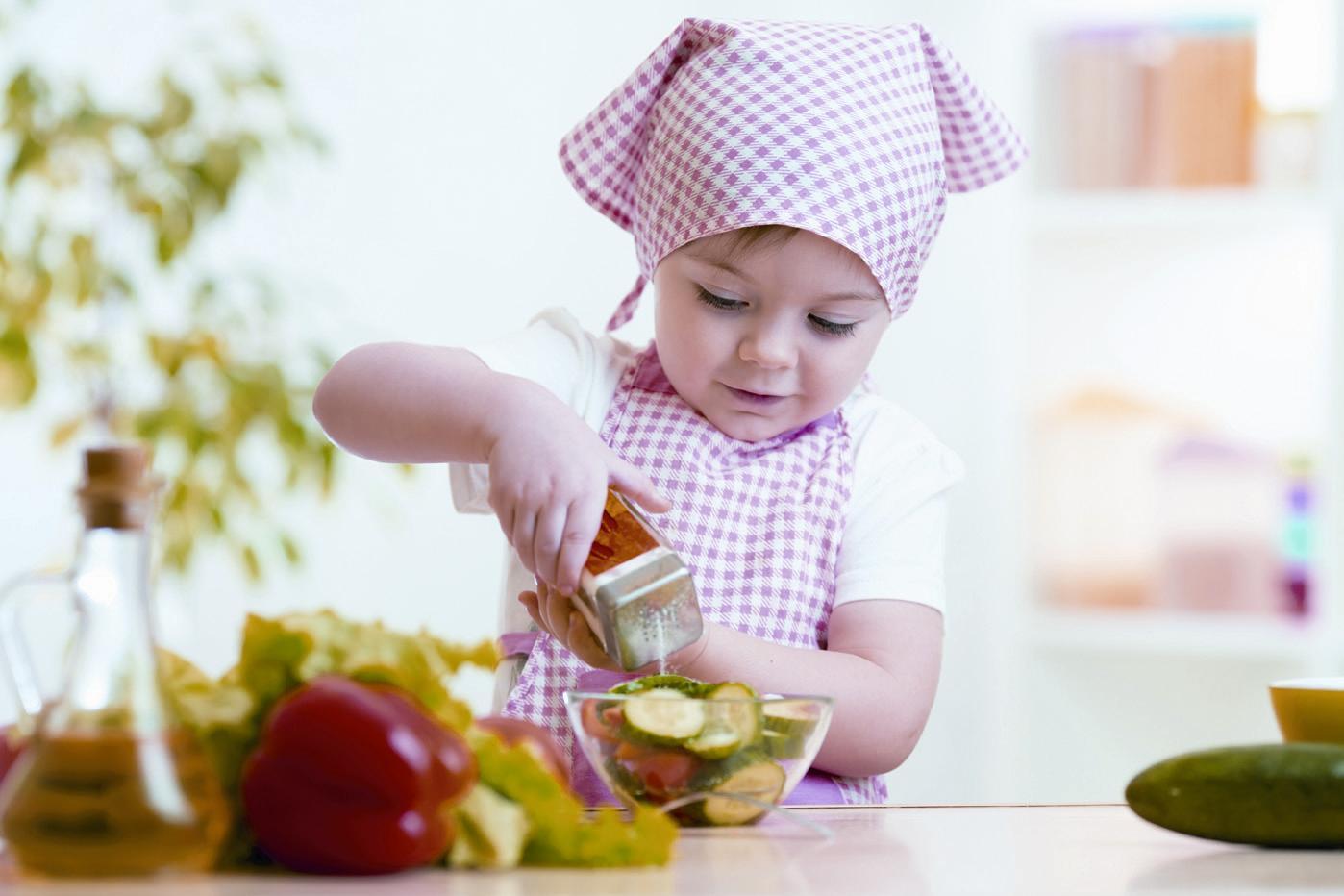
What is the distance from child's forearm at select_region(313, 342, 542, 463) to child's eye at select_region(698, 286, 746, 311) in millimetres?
170

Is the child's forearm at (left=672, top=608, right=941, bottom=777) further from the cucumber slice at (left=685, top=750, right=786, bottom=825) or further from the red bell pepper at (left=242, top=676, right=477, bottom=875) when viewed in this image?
the red bell pepper at (left=242, top=676, right=477, bottom=875)

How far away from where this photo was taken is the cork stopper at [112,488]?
1.90ft

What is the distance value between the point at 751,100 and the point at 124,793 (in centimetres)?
76

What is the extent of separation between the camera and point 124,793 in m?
0.56

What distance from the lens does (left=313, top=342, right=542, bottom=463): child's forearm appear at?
0.98 meters

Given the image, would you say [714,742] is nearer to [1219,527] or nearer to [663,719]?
[663,719]

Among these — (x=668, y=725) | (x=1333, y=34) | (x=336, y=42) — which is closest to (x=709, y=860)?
(x=668, y=725)

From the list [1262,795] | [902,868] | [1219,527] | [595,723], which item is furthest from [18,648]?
[1219,527]

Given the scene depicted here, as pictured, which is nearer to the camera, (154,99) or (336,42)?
(154,99)

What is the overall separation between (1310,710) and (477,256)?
1.98m

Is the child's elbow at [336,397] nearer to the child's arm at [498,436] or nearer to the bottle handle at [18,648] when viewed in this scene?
the child's arm at [498,436]

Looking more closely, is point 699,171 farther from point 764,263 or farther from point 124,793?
point 124,793

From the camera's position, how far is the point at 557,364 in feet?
4.15

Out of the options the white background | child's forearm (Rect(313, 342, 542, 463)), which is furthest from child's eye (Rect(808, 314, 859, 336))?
the white background
